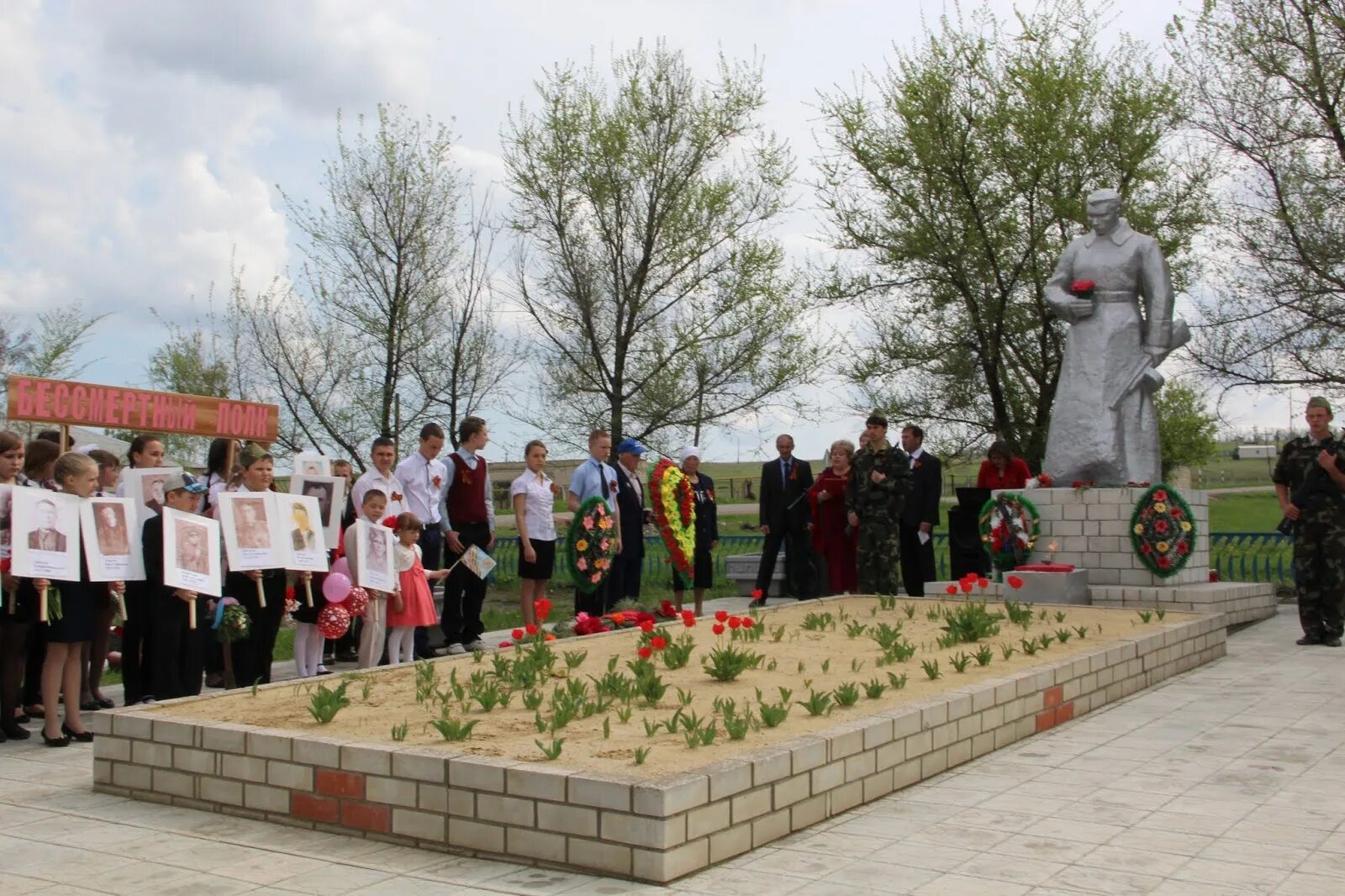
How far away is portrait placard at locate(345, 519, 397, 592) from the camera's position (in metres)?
8.19

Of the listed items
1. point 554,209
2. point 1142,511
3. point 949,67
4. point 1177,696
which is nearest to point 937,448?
point 949,67

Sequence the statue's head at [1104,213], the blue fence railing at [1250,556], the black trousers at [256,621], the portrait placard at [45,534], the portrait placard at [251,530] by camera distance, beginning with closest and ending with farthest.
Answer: the portrait placard at [45,534] → the portrait placard at [251,530] → the black trousers at [256,621] → the statue's head at [1104,213] → the blue fence railing at [1250,556]

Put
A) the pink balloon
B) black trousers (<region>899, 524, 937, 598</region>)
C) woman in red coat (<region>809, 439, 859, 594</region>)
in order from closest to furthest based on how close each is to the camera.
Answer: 1. the pink balloon
2. black trousers (<region>899, 524, 937, 598</region>)
3. woman in red coat (<region>809, 439, 859, 594</region>)

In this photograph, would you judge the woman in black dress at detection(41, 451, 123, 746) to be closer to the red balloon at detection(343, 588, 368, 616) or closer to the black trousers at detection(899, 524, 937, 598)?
the red balloon at detection(343, 588, 368, 616)

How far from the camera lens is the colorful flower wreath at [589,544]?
34.5ft

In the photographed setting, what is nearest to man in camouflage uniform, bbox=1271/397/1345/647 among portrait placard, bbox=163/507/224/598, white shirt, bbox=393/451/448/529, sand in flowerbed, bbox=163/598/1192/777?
sand in flowerbed, bbox=163/598/1192/777

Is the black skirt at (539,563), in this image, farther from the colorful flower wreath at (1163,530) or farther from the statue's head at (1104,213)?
the statue's head at (1104,213)

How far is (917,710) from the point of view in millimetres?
5543

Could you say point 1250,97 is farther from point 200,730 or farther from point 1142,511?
point 200,730

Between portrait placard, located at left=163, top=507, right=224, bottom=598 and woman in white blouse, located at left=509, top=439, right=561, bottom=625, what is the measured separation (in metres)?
3.51

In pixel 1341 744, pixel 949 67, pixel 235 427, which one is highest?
pixel 949 67

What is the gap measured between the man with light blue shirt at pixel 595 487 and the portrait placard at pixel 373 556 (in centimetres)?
267

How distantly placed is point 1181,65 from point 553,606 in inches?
433

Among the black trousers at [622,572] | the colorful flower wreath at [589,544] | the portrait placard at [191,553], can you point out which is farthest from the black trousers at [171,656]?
the black trousers at [622,572]
